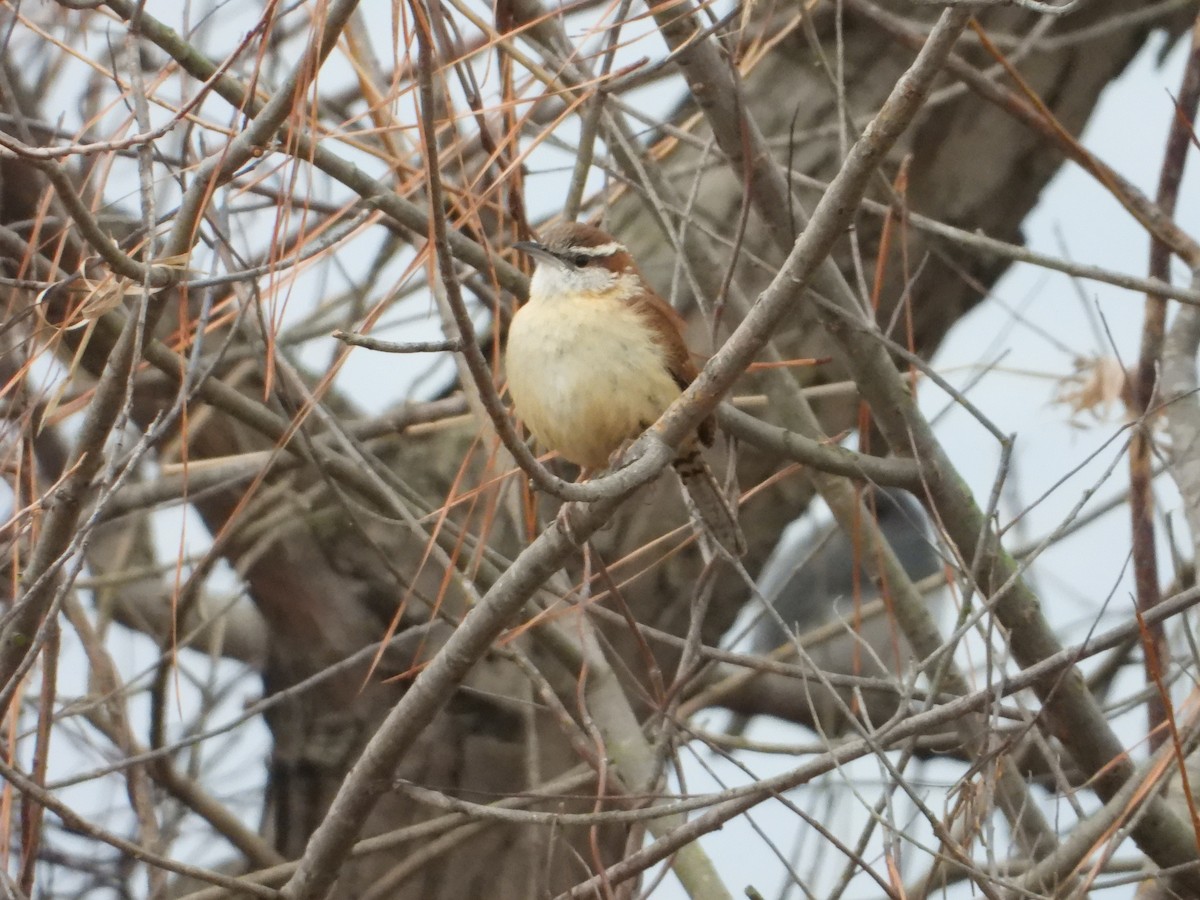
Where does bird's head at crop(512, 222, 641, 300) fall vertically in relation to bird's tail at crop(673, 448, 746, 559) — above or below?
above

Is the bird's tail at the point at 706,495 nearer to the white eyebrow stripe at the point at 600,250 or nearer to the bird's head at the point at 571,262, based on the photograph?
the bird's head at the point at 571,262

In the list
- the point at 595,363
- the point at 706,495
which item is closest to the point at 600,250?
the point at 595,363

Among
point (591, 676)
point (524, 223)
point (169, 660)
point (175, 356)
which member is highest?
point (524, 223)

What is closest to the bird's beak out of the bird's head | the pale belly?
the bird's head

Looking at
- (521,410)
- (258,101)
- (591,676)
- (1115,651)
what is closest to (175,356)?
(258,101)

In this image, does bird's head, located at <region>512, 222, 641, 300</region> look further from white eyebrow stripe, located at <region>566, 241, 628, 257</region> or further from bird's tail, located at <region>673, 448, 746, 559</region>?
bird's tail, located at <region>673, 448, 746, 559</region>

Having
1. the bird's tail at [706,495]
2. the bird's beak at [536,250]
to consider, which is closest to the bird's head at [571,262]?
the bird's beak at [536,250]

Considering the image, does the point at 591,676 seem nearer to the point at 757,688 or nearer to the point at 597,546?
the point at 597,546

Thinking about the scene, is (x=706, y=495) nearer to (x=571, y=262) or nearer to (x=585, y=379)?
(x=585, y=379)
